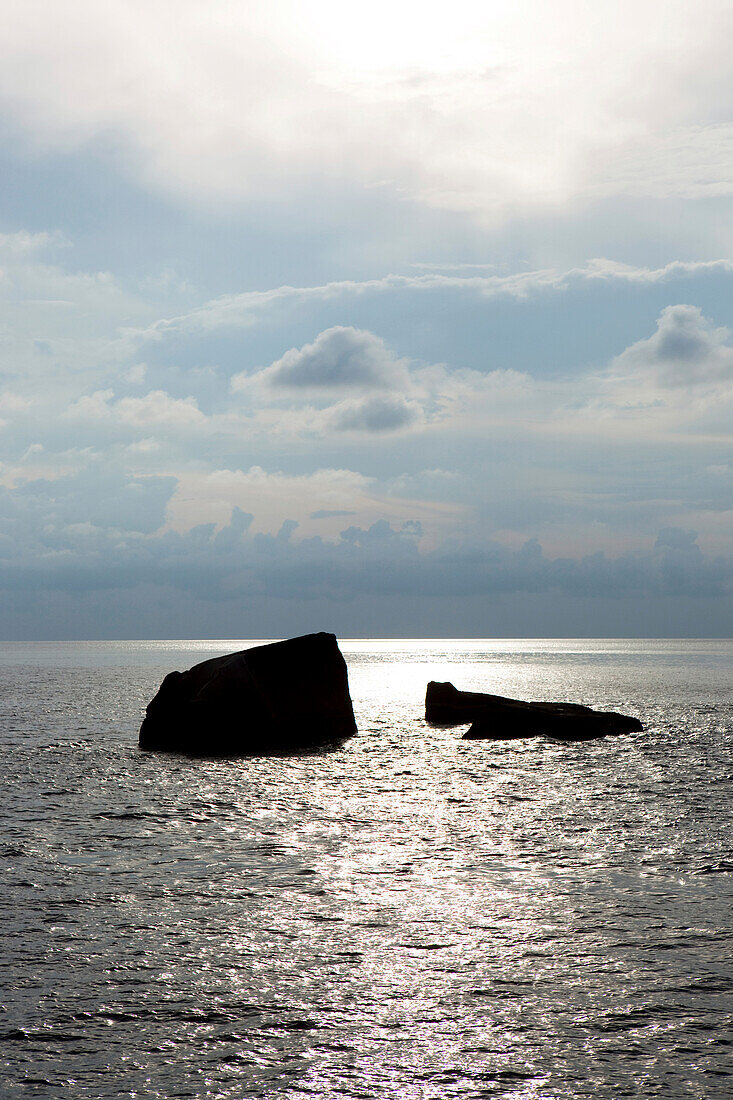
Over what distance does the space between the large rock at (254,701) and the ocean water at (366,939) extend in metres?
5.78

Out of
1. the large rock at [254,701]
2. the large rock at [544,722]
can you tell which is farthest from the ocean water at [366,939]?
the large rock at [544,722]

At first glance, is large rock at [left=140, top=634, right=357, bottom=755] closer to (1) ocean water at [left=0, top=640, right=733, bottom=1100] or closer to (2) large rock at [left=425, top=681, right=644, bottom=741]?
(1) ocean water at [left=0, top=640, right=733, bottom=1100]

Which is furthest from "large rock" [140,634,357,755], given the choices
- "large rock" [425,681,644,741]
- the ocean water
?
"large rock" [425,681,644,741]

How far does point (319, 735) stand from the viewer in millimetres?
30781

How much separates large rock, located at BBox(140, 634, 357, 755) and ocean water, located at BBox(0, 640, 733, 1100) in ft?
19.0

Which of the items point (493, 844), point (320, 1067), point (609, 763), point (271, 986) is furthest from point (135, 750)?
point (320, 1067)

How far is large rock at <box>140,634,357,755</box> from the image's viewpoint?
28.0m

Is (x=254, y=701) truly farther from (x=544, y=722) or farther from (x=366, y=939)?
(x=366, y=939)

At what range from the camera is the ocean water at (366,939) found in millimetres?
6922

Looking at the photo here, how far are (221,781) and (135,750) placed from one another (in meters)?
7.67

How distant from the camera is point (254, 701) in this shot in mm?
28219

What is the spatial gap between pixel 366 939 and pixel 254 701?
18656mm

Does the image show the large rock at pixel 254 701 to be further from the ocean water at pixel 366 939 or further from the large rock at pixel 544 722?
the large rock at pixel 544 722

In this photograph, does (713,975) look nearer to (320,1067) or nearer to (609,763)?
(320,1067)
